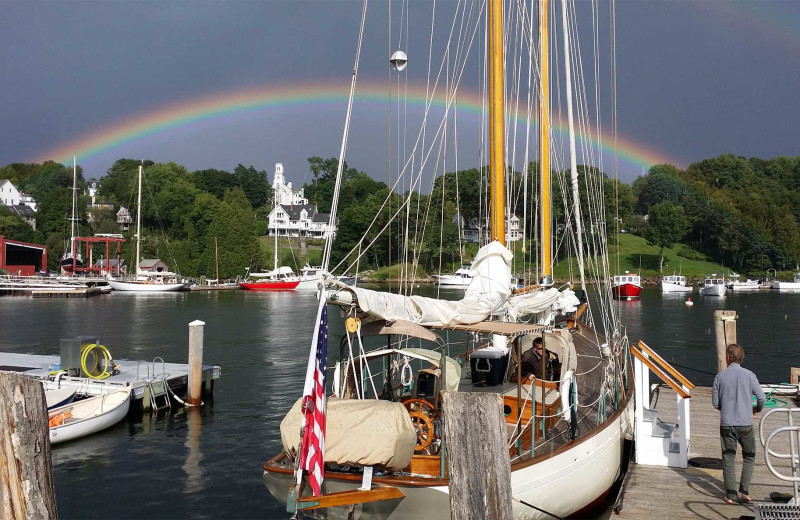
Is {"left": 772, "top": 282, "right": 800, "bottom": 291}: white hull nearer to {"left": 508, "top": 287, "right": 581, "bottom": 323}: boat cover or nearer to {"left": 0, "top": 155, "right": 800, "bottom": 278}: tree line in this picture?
{"left": 0, "top": 155, "right": 800, "bottom": 278}: tree line

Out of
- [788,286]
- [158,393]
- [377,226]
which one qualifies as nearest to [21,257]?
[377,226]

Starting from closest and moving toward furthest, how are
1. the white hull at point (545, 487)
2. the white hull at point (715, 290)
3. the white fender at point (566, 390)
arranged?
the white hull at point (545, 487) → the white fender at point (566, 390) → the white hull at point (715, 290)

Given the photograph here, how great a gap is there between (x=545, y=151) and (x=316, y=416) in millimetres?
16115

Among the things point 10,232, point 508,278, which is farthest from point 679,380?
point 10,232

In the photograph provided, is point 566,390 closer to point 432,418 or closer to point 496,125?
point 432,418

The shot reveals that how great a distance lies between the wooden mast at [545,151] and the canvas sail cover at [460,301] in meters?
5.67

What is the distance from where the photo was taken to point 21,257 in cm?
12112

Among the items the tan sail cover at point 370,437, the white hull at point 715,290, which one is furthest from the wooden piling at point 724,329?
the white hull at point 715,290

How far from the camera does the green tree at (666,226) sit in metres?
145

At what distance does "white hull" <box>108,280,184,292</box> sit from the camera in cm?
11138

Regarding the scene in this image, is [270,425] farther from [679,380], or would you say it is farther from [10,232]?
[10,232]

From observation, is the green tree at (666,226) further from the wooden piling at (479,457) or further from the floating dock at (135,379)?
the wooden piling at (479,457)

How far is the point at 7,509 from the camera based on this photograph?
8.08 m

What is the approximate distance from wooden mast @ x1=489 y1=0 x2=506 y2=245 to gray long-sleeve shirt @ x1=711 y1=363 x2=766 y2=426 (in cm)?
845
